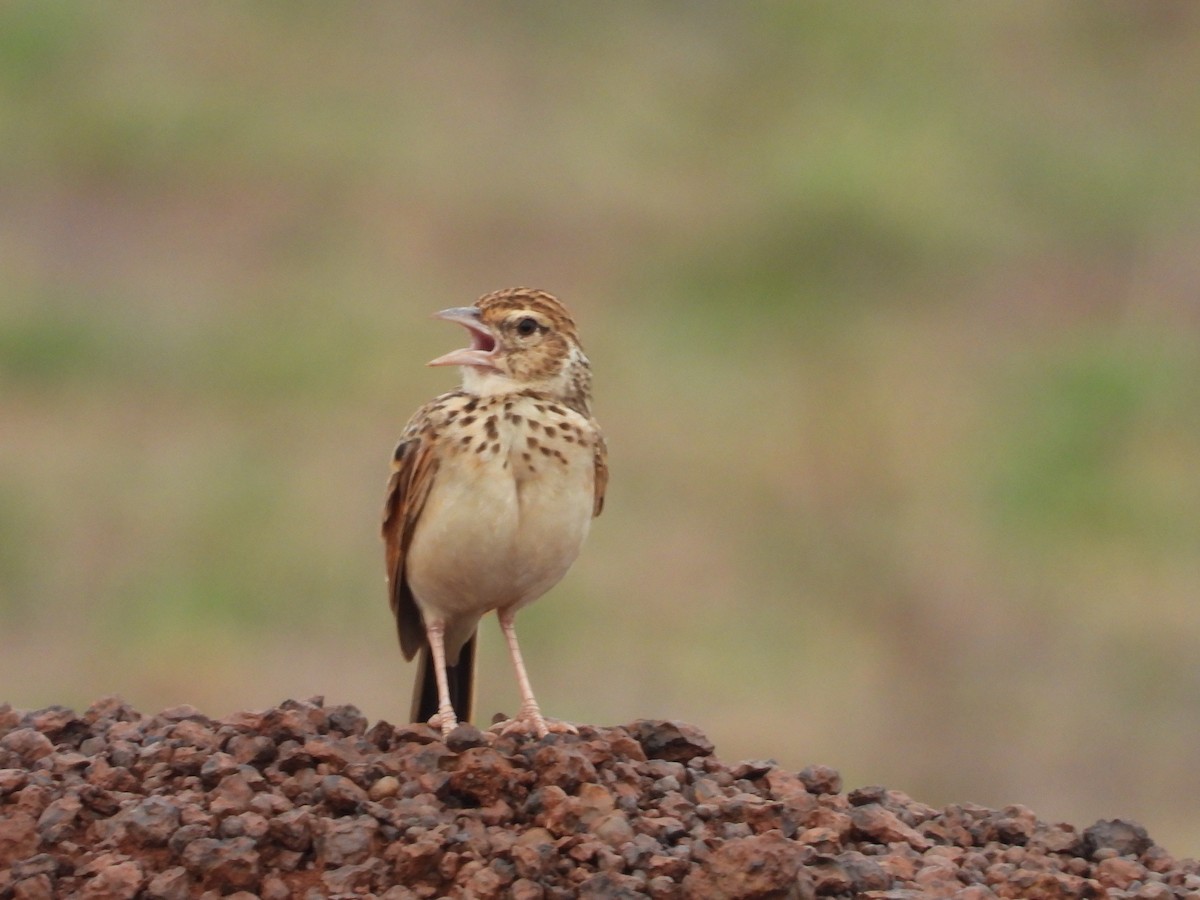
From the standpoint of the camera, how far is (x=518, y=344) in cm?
549

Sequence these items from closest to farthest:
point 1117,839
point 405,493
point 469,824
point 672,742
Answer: point 469,824
point 1117,839
point 672,742
point 405,493

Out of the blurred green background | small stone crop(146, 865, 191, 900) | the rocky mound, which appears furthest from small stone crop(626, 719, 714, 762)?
the blurred green background

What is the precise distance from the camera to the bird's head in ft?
17.9

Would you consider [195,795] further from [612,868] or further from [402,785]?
[612,868]

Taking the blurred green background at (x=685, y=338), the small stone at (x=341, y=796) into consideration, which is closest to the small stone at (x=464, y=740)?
the small stone at (x=341, y=796)

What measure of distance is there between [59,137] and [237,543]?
4808mm

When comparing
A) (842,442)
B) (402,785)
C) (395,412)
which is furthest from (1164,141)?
(402,785)

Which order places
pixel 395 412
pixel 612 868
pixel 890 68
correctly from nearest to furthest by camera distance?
pixel 612 868
pixel 395 412
pixel 890 68

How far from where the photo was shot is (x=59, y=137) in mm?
15789

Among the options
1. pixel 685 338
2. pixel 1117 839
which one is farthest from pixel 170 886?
pixel 685 338

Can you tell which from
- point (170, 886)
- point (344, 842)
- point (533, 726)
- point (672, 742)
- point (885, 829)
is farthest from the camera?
point (533, 726)

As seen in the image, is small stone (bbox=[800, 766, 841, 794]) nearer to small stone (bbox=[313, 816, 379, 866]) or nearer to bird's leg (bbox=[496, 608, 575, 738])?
bird's leg (bbox=[496, 608, 575, 738])

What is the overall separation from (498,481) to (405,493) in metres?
0.31

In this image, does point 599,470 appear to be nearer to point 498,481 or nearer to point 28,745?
point 498,481
